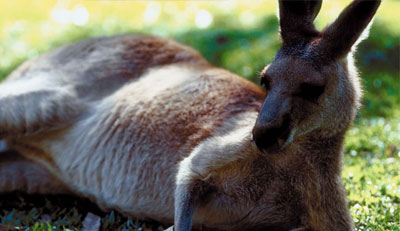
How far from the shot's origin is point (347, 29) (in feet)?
8.75

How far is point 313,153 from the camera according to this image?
303cm

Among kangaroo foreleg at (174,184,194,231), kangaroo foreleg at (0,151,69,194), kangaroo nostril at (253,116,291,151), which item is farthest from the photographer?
kangaroo foreleg at (0,151,69,194)

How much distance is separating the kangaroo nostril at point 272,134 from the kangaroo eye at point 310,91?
5.7 inches

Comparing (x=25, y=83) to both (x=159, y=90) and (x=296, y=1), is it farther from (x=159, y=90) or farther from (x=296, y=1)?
(x=296, y=1)

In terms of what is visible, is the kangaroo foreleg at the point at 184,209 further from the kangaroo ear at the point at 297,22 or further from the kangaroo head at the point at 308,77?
the kangaroo ear at the point at 297,22

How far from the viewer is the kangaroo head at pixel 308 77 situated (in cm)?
262

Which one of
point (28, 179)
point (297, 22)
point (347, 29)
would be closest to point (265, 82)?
point (297, 22)

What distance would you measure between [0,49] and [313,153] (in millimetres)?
5497

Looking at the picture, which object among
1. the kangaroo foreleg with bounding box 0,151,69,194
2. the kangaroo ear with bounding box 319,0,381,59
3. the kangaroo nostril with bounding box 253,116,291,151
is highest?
the kangaroo ear with bounding box 319,0,381,59

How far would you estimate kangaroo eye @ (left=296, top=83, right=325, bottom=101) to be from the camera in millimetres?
2648

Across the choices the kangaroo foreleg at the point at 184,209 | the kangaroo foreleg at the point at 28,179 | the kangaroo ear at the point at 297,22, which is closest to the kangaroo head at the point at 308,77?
the kangaroo ear at the point at 297,22

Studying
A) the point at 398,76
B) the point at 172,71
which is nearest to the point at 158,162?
the point at 172,71

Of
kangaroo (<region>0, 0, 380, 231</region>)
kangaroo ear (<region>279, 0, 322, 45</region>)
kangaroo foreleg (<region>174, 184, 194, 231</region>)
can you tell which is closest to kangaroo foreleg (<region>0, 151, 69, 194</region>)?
kangaroo (<region>0, 0, 380, 231</region>)

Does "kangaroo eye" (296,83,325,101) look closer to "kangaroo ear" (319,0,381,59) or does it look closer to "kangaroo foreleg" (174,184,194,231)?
"kangaroo ear" (319,0,381,59)
